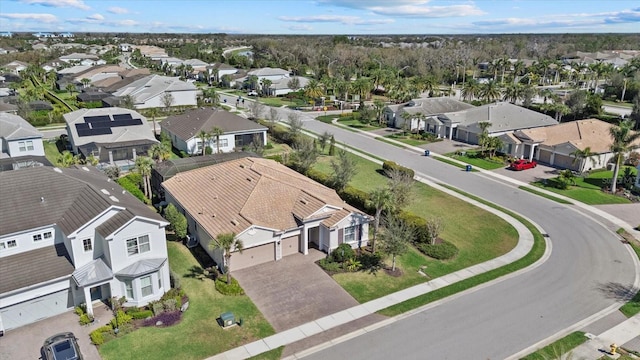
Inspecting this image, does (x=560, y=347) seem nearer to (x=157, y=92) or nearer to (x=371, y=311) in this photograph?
(x=371, y=311)

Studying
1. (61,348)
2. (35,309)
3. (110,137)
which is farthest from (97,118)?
(61,348)

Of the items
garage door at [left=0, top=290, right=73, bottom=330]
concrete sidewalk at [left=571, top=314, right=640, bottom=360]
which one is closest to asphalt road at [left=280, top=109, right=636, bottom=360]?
concrete sidewalk at [left=571, top=314, right=640, bottom=360]

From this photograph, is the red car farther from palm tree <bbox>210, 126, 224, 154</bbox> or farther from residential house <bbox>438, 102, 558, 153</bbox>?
palm tree <bbox>210, 126, 224, 154</bbox>

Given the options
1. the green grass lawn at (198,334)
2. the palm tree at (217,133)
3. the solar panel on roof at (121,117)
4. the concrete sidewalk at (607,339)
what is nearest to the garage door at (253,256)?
Answer: the green grass lawn at (198,334)

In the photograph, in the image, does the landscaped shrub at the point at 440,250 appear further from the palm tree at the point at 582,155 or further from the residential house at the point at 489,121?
the residential house at the point at 489,121

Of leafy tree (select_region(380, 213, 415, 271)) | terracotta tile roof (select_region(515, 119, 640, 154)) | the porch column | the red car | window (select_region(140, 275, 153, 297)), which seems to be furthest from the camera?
terracotta tile roof (select_region(515, 119, 640, 154))

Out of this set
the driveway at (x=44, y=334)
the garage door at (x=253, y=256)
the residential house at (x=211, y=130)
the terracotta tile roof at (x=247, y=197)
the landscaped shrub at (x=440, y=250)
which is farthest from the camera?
the residential house at (x=211, y=130)
